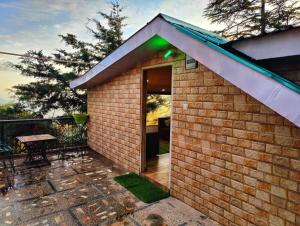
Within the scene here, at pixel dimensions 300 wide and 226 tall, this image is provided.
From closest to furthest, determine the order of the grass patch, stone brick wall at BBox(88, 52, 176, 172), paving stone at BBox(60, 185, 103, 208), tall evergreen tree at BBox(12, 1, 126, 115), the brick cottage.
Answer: the brick cottage, paving stone at BBox(60, 185, 103, 208), stone brick wall at BBox(88, 52, 176, 172), the grass patch, tall evergreen tree at BBox(12, 1, 126, 115)

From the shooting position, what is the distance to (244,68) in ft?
6.40

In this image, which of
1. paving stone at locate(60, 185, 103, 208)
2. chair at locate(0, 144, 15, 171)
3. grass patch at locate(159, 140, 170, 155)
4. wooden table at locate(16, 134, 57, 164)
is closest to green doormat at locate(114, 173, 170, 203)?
paving stone at locate(60, 185, 103, 208)

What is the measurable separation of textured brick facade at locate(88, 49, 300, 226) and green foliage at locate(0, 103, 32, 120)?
887 centimetres

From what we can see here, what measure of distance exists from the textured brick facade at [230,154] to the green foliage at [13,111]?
8867 mm

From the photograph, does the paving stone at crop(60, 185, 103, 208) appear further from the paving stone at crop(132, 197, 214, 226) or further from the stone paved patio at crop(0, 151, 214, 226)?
the paving stone at crop(132, 197, 214, 226)

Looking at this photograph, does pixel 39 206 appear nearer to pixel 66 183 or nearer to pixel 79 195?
pixel 79 195

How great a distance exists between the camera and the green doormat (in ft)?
11.3

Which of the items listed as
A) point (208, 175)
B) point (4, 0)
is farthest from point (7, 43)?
point (208, 175)

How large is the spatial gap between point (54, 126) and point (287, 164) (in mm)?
6765

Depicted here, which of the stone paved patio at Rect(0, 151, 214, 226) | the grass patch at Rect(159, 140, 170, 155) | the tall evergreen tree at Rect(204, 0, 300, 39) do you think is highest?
the tall evergreen tree at Rect(204, 0, 300, 39)

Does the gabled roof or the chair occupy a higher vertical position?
the gabled roof

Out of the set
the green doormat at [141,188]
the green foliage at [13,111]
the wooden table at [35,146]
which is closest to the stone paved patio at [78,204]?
the green doormat at [141,188]

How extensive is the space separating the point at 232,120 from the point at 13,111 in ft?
35.7

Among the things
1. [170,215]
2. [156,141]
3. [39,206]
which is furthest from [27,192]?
[156,141]
